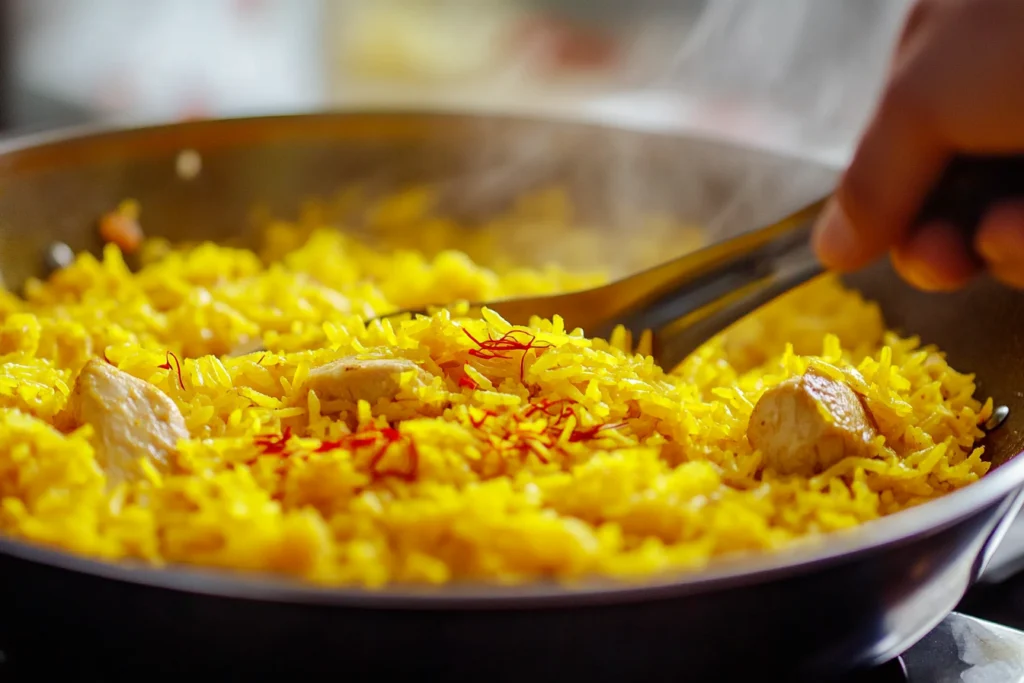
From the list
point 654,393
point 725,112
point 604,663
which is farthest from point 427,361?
point 725,112

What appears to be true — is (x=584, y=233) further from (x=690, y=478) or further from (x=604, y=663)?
(x=604, y=663)

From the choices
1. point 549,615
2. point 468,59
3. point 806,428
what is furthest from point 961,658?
point 468,59

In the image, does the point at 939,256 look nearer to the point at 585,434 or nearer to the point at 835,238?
the point at 835,238

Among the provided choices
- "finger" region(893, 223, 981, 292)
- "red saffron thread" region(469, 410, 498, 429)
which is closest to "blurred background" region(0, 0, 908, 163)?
"finger" region(893, 223, 981, 292)

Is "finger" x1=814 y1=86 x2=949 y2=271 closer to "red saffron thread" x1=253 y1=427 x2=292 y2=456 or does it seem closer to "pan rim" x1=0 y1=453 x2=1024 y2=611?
"pan rim" x1=0 y1=453 x2=1024 y2=611

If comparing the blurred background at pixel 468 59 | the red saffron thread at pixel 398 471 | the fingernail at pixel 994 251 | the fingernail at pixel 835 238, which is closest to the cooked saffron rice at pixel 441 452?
the red saffron thread at pixel 398 471

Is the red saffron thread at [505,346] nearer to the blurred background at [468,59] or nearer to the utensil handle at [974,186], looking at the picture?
the utensil handle at [974,186]

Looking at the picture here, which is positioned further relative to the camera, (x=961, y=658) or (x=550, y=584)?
(x=961, y=658)
